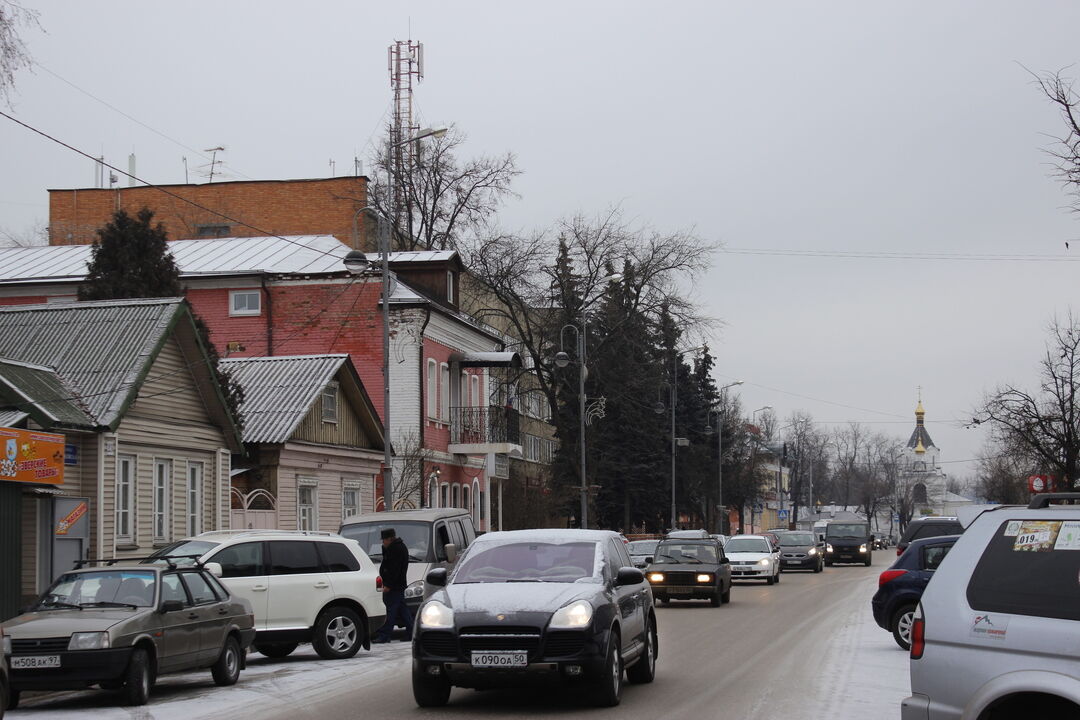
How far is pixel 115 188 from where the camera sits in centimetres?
5869

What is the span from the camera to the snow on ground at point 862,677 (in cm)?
1216

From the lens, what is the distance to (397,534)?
22156 mm

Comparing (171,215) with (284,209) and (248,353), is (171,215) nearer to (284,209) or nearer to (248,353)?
(284,209)

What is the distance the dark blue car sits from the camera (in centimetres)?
1803

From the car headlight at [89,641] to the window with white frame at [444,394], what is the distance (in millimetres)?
34242

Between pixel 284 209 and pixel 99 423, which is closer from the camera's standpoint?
pixel 99 423

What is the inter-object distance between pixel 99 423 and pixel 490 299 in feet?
139

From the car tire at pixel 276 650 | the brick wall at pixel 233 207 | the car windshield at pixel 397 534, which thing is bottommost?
the car tire at pixel 276 650

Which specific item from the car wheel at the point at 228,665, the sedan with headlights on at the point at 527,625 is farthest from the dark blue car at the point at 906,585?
the car wheel at the point at 228,665

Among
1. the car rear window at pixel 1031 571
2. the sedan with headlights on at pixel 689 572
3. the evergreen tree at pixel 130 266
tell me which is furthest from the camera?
the evergreen tree at pixel 130 266

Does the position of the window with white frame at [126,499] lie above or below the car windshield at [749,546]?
above

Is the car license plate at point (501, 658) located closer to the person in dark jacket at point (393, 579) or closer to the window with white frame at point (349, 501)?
the person in dark jacket at point (393, 579)

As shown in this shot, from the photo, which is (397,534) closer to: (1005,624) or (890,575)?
(890,575)

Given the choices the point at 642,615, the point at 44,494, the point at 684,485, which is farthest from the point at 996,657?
the point at 684,485
